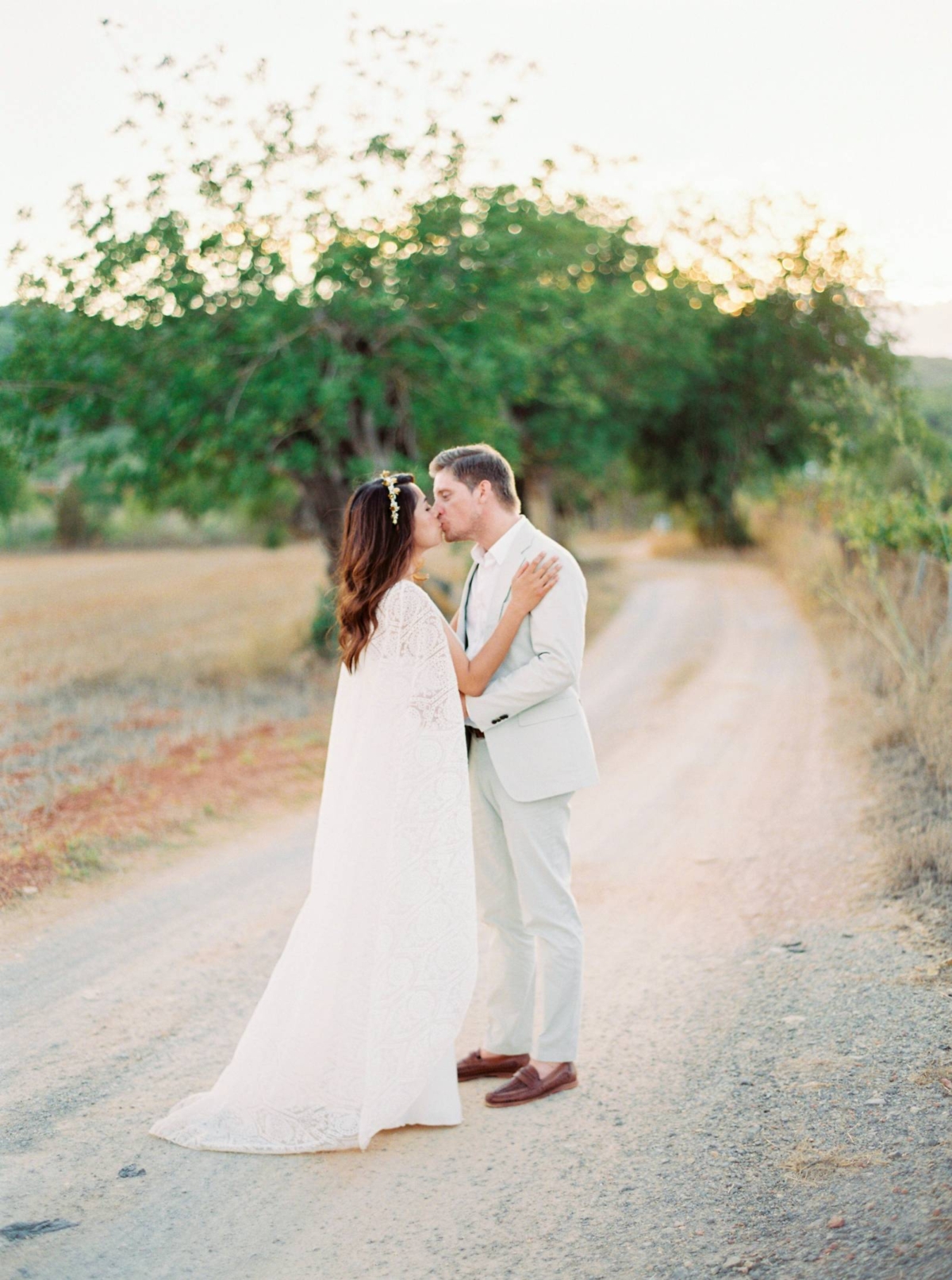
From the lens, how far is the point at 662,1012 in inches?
189

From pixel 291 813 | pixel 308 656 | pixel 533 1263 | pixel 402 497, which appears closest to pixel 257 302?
pixel 308 656

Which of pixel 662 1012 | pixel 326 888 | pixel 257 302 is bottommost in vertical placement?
pixel 662 1012

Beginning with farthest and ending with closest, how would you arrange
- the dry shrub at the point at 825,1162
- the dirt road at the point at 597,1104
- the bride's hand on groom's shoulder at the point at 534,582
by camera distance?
the bride's hand on groom's shoulder at the point at 534,582 < the dry shrub at the point at 825,1162 < the dirt road at the point at 597,1104

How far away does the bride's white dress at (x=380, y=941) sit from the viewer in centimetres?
373

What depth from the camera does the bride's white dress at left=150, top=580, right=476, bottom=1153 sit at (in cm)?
373

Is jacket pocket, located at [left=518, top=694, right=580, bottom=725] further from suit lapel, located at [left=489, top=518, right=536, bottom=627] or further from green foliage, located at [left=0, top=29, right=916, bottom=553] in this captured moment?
green foliage, located at [left=0, top=29, right=916, bottom=553]

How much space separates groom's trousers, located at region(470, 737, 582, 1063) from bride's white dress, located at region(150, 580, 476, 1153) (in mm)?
231

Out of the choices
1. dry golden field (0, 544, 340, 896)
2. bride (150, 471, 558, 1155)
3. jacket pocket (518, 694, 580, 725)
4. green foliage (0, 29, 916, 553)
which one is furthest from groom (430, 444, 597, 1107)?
green foliage (0, 29, 916, 553)

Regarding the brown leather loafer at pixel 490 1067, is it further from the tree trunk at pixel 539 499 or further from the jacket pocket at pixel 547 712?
the tree trunk at pixel 539 499

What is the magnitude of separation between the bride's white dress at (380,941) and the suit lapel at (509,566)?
30 cm

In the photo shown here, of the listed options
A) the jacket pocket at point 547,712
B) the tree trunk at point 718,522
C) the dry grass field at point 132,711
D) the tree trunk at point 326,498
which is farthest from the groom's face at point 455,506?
the tree trunk at point 718,522

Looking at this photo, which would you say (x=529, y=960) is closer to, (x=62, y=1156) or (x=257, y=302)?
(x=62, y=1156)

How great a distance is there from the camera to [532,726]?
401 cm

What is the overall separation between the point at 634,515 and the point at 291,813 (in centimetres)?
5728
